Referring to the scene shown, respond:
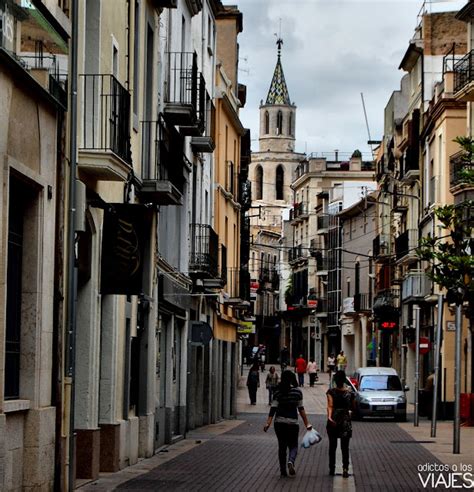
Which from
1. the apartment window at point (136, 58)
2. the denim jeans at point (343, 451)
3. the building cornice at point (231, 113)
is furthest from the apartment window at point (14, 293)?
the building cornice at point (231, 113)

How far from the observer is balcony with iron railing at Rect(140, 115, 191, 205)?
25.3m

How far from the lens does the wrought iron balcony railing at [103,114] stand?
19547 mm

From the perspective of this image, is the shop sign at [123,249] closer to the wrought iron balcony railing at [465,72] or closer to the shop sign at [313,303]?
the wrought iron balcony railing at [465,72]

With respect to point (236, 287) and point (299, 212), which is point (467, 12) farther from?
point (299, 212)

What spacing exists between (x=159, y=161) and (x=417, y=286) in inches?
1218

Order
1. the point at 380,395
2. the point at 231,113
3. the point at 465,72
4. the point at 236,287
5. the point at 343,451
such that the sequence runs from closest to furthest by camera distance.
→ 1. the point at 343,451
2. the point at 465,72
3. the point at 380,395
4. the point at 231,113
5. the point at 236,287

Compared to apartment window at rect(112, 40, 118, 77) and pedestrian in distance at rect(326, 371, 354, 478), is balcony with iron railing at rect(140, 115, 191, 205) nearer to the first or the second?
apartment window at rect(112, 40, 118, 77)

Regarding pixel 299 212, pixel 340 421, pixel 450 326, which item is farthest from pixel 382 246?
pixel 340 421

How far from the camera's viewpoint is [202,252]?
37.7m

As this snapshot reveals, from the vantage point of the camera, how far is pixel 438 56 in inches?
2250

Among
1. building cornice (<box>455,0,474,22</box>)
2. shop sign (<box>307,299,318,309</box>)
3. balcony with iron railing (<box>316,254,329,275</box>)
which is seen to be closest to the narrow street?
building cornice (<box>455,0,474,22</box>)

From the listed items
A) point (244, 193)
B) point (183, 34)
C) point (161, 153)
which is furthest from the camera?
point (244, 193)

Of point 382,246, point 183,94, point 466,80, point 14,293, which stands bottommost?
point 14,293

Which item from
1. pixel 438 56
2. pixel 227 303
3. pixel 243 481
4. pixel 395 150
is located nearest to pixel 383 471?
pixel 243 481
